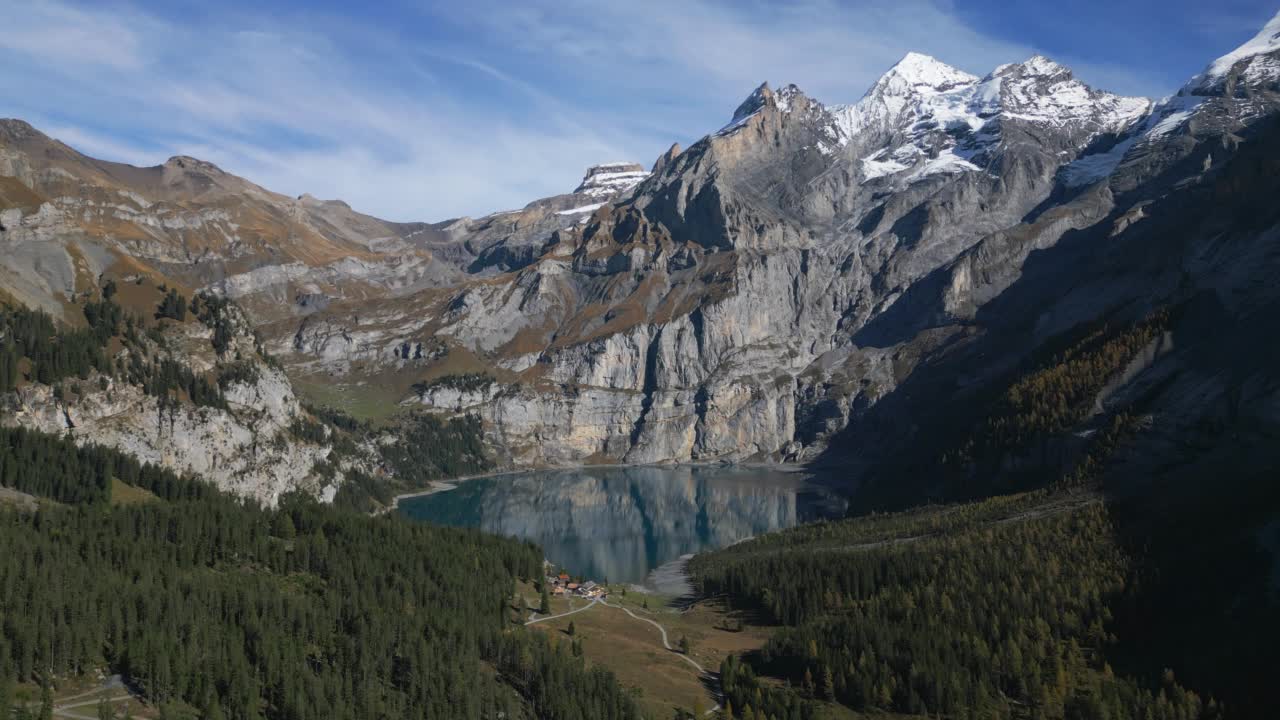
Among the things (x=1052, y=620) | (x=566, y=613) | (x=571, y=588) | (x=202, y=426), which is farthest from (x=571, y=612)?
Result: (x=202, y=426)

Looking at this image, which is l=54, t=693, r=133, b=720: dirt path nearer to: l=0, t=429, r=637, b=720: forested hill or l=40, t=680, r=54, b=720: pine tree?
l=40, t=680, r=54, b=720: pine tree

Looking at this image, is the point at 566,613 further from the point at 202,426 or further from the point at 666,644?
the point at 202,426

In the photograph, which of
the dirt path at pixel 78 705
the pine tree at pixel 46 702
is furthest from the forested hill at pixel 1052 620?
the pine tree at pixel 46 702

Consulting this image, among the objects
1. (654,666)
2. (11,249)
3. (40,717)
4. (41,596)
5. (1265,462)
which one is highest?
(11,249)

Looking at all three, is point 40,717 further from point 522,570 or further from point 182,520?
point 522,570

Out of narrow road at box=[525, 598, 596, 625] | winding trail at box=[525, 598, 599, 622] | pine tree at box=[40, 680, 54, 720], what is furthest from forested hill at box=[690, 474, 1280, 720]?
pine tree at box=[40, 680, 54, 720]

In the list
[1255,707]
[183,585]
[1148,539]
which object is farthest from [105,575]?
[1148,539]
